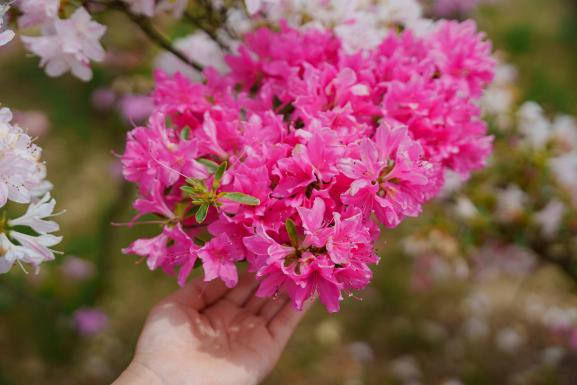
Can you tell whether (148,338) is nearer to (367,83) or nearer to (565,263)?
(367,83)

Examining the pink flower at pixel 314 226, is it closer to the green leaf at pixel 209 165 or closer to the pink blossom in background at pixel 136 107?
the green leaf at pixel 209 165

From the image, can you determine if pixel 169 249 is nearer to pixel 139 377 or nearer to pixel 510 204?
pixel 139 377

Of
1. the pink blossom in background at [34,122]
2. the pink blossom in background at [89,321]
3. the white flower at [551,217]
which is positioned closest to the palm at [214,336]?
the white flower at [551,217]

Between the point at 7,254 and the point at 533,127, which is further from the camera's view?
the point at 533,127

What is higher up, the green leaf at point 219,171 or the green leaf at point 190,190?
the green leaf at point 219,171

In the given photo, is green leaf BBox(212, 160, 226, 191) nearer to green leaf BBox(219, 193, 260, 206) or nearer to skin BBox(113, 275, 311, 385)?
green leaf BBox(219, 193, 260, 206)

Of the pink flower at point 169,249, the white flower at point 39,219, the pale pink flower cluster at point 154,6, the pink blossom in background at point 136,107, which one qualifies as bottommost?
the pink blossom in background at point 136,107

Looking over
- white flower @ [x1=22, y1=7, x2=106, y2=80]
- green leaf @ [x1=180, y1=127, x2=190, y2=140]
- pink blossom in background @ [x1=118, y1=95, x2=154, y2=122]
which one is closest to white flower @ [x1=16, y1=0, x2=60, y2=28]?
white flower @ [x1=22, y1=7, x2=106, y2=80]

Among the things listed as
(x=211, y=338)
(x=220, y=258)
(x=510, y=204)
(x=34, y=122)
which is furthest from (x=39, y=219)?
(x=34, y=122)
